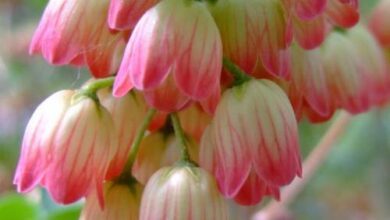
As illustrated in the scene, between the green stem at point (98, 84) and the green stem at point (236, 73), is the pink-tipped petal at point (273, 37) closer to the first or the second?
the green stem at point (236, 73)

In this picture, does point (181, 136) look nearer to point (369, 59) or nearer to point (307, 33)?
point (307, 33)

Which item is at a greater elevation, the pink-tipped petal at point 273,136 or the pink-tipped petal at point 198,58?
the pink-tipped petal at point 198,58

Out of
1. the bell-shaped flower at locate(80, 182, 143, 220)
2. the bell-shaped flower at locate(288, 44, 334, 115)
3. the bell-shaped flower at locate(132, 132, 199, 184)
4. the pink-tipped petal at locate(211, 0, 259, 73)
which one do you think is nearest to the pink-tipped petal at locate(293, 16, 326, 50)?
the bell-shaped flower at locate(288, 44, 334, 115)

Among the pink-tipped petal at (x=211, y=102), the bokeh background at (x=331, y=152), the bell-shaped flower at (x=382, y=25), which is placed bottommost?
the bokeh background at (x=331, y=152)

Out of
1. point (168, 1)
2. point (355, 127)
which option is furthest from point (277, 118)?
point (355, 127)

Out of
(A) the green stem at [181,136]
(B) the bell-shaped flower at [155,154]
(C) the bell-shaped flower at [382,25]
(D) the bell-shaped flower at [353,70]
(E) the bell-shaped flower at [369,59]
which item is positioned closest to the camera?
(A) the green stem at [181,136]

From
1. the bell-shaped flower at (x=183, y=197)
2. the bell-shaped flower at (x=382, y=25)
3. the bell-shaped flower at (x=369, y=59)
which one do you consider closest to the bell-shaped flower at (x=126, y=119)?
the bell-shaped flower at (x=183, y=197)

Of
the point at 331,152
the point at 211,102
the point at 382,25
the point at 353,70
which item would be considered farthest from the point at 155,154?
the point at 331,152
